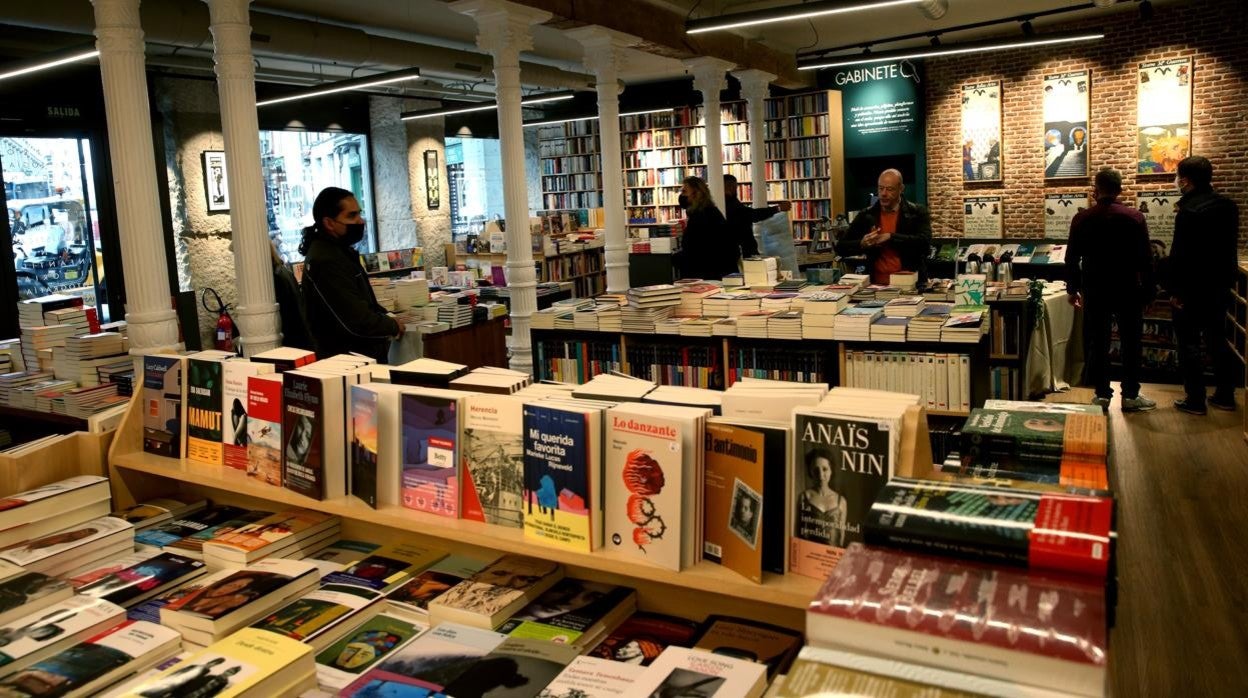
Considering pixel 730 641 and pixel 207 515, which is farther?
pixel 207 515

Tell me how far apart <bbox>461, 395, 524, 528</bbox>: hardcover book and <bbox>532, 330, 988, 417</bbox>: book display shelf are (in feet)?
10.7

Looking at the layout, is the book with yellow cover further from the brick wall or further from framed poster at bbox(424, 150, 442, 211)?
framed poster at bbox(424, 150, 442, 211)

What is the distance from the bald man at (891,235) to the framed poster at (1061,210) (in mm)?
6361

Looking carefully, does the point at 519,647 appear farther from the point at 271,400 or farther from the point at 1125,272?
the point at 1125,272

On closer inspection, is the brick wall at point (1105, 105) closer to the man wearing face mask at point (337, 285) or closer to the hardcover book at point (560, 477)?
the man wearing face mask at point (337, 285)

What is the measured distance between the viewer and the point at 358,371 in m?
2.65

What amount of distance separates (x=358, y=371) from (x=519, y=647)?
1.00 meters

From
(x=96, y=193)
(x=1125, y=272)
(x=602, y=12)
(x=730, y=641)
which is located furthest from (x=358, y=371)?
(x=96, y=193)

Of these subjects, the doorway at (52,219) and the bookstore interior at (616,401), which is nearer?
the bookstore interior at (616,401)

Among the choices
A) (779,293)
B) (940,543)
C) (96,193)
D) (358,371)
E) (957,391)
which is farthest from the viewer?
(96,193)

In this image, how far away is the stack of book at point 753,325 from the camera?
5.33 meters

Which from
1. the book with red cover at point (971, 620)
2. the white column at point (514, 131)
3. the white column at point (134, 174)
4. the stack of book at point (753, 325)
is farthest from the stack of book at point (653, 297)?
the book with red cover at point (971, 620)

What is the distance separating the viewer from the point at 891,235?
252 inches

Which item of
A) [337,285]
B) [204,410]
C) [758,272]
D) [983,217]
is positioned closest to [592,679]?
[204,410]
